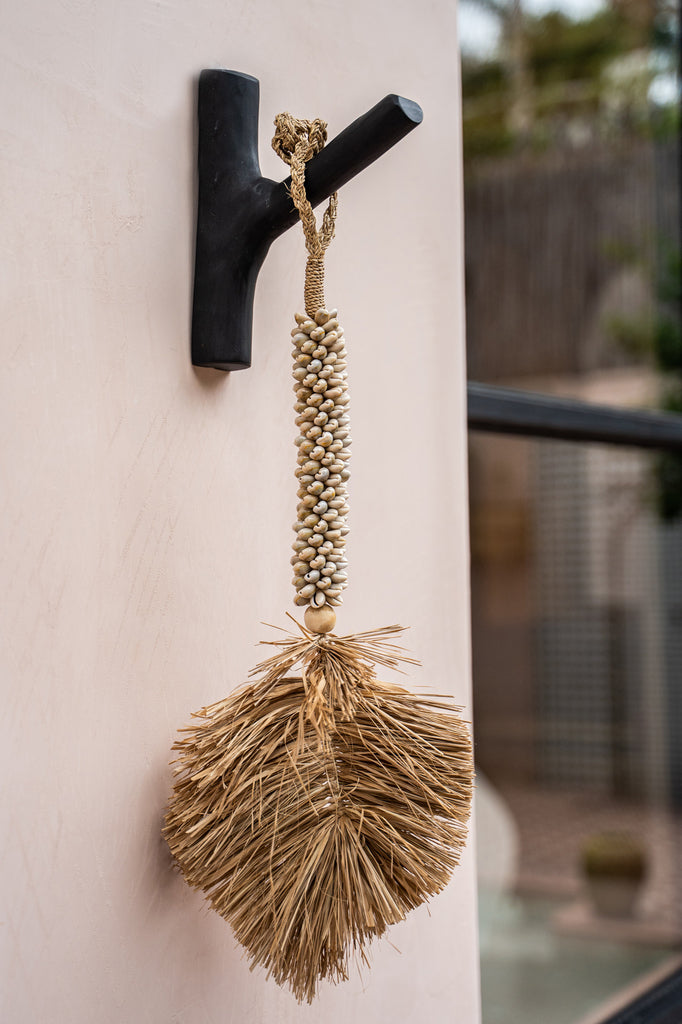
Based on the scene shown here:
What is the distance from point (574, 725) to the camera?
237cm

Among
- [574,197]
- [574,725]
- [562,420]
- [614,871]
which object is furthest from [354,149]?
[574,725]

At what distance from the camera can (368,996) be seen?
1.27 ft

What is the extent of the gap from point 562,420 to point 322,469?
299 millimetres

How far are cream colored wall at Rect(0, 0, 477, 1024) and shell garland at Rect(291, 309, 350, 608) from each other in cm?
5

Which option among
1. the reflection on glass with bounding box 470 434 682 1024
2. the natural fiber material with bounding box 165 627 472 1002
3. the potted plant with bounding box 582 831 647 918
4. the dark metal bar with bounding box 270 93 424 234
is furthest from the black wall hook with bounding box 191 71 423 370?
the potted plant with bounding box 582 831 647 918

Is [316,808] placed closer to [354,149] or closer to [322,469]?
[322,469]

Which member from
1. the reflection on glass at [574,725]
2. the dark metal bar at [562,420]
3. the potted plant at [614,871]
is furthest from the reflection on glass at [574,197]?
the dark metal bar at [562,420]

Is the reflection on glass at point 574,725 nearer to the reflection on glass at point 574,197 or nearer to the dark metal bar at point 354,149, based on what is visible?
the reflection on glass at point 574,197

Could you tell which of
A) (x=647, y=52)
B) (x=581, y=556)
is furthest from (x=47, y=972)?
(x=581, y=556)

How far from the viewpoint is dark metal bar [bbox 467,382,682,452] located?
1.72 ft

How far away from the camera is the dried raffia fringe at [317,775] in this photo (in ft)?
0.95

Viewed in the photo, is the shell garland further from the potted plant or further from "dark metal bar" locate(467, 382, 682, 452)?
the potted plant

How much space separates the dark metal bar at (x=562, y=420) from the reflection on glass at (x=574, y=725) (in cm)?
55

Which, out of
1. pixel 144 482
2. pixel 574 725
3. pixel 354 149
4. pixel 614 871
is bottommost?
pixel 614 871
